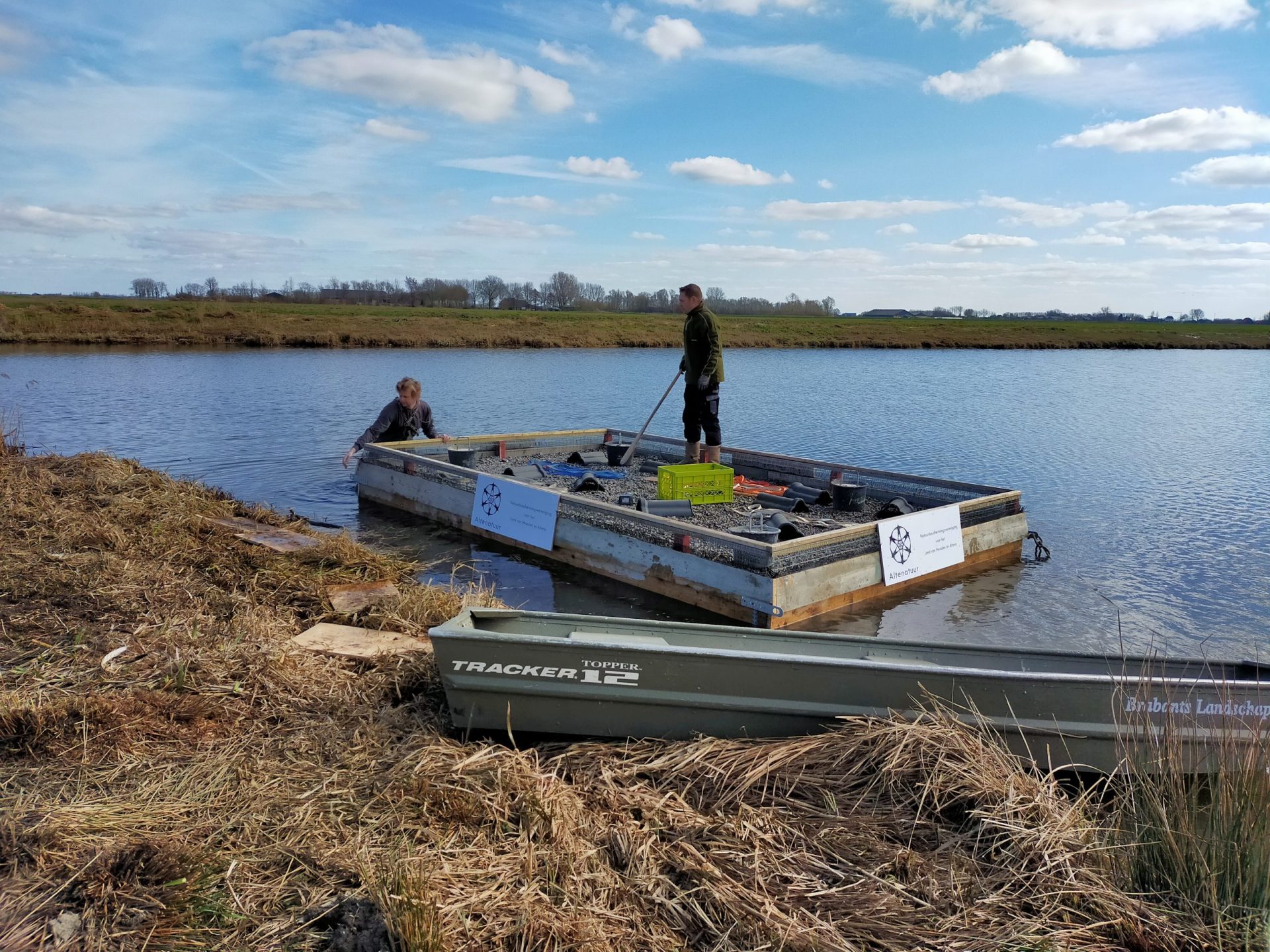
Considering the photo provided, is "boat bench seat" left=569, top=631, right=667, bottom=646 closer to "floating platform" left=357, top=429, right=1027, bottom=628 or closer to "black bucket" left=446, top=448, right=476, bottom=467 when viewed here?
"floating platform" left=357, top=429, right=1027, bottom=628

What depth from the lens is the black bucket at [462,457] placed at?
37.9 ft

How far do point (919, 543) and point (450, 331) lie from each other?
46442 mm

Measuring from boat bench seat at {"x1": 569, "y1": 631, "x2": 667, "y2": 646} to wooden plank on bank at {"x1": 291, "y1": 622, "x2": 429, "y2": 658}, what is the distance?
123 cm

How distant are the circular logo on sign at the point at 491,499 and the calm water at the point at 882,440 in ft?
1.66

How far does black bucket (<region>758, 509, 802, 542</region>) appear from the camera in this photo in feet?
26.0

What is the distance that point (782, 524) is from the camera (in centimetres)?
833

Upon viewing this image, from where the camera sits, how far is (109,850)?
3.13 m

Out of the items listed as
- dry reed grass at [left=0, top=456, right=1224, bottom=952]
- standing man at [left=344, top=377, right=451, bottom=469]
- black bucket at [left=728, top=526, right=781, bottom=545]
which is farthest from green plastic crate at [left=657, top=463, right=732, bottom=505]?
dry reed grass at [left=0, top=456, right=1224, bottom=952]

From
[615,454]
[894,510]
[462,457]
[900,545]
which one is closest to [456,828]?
[900,545]

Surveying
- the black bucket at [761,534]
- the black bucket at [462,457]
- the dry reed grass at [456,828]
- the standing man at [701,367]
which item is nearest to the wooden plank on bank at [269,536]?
the dry reed grass at [456,828]

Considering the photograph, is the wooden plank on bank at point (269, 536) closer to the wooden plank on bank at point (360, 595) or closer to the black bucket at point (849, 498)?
the wooden plank on bank at point (360, 595)

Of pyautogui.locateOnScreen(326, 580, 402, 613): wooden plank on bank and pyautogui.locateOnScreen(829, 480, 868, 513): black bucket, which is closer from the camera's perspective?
pyautogui.locateOnScreen(326, 580, 402, 613): wooden plank on bank

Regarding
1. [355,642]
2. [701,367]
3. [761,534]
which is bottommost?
[355,642]

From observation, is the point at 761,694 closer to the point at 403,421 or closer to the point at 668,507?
the point at 668,507
